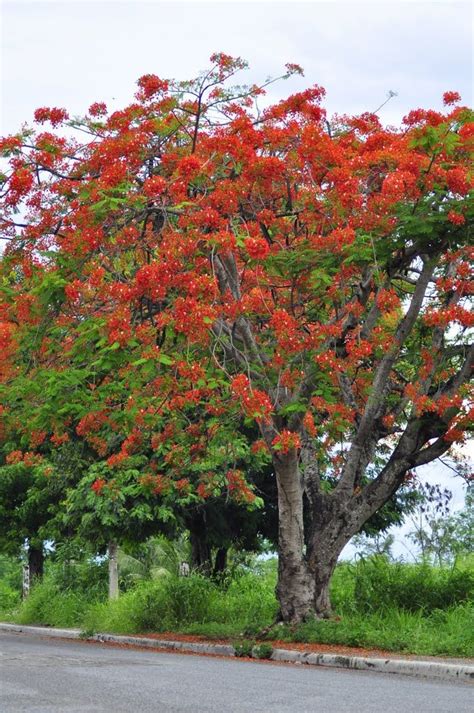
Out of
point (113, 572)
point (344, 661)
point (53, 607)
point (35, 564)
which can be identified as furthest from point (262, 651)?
point (35, 564)

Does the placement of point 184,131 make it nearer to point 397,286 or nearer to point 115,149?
point 115,149

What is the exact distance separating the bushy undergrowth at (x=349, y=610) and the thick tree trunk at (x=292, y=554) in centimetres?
50

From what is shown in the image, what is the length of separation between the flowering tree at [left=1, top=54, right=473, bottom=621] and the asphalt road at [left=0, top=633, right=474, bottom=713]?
11.9 ft

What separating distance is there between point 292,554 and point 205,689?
22.3 ft

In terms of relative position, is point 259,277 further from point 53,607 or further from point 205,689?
point 53,607

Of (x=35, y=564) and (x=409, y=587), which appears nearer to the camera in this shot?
(x=409, y=587)

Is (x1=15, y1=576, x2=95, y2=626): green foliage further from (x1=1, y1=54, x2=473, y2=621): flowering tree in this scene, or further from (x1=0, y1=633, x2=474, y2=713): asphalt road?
(x1=0, y1=633, x2=474, y2=713): asphalt road

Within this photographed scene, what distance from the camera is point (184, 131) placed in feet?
52.5

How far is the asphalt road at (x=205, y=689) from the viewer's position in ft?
26.1

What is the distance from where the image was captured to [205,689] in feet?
30.1

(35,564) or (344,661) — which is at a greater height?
(35,564)

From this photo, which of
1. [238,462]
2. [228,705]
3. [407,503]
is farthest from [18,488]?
[228,705]

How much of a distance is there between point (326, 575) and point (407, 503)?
456 inches

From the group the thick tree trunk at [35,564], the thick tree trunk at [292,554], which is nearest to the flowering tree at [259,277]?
the thick tree trunk at [292,554]
